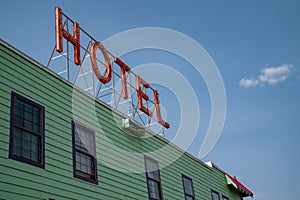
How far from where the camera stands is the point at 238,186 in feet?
76.5

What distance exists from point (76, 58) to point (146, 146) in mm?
4178

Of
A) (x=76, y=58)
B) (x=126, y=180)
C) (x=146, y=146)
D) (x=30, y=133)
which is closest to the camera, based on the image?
(x=30, y=133)

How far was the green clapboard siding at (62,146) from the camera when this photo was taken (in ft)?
30.9

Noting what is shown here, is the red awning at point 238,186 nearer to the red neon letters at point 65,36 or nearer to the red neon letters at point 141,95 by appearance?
the red neon letters at point 141,95

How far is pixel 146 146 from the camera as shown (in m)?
15.5

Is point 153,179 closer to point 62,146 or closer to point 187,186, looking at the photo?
point 187,186

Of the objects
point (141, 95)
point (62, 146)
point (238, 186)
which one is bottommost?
point (62, 146)

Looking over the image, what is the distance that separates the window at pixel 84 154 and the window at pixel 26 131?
1348 millimetres

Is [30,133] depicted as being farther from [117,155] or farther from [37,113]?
[117,155]

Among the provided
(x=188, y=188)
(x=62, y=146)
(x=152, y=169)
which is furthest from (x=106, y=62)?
(x=188, y=188)

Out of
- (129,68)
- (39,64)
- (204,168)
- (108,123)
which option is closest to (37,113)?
(39,64)

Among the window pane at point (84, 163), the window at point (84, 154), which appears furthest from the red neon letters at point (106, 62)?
the window pane at point (84, 163)

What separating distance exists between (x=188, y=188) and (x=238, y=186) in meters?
6.49

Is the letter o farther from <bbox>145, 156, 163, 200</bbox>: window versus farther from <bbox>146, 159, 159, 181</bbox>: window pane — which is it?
<bbox>146, 159, 159, 181</bbox>: window pane
